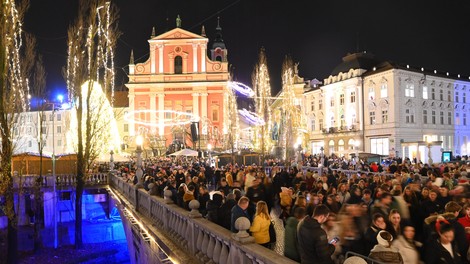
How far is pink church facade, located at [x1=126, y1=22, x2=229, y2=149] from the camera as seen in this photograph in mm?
68188

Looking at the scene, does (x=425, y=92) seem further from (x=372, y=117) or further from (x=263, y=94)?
(x=263, y=94)

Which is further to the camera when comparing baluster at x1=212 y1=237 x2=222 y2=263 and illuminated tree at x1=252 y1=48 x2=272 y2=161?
illuminated tree at x1=252 y1=48 x2=272 y2=161

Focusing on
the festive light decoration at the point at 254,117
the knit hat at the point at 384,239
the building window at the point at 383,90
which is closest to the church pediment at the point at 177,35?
the festive light decoration at the point at 254,117

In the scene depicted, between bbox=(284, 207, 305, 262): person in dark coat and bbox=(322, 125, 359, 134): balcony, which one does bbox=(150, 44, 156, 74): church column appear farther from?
bbox=(284, 207, 305, 262): person in dark coat

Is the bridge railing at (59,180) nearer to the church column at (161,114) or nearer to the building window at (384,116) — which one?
the church column at (161,114)

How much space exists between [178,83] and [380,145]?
101 feet

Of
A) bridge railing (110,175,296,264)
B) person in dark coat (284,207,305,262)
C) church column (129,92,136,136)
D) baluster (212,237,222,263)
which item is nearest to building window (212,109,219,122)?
church column (129,92,136,136)

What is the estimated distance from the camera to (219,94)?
68875 mm


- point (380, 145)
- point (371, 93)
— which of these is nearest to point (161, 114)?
point (371, 93)

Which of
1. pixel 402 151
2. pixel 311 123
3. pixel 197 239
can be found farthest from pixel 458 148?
pixel 197 239

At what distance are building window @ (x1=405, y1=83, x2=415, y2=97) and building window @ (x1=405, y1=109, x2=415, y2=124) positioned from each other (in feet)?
6.34

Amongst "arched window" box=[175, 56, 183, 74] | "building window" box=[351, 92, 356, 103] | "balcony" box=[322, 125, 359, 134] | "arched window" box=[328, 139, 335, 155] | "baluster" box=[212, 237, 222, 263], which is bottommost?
"baluster" box=[212, 237, 222, 263]

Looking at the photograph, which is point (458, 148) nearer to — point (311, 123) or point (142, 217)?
point (311, 123)

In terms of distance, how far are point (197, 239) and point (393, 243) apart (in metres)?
3.58
